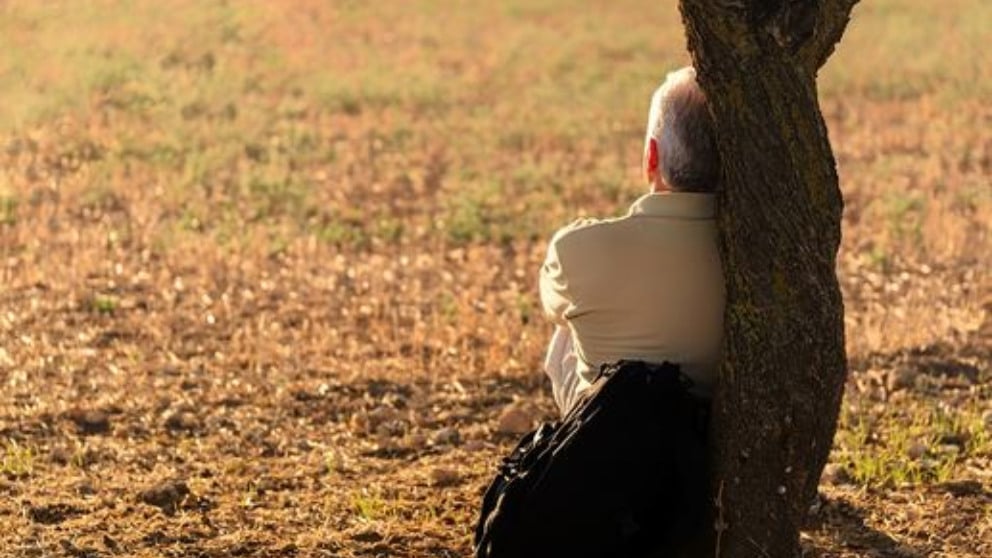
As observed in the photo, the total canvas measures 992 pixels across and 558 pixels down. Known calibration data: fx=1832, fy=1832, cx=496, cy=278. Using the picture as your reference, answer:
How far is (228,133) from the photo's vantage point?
15289 millimetres

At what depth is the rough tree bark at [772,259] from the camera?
4.62 m

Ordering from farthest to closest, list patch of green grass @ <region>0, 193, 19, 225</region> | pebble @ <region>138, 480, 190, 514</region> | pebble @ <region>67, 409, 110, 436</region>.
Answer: patch of green grass @ <region>0, 193, 19, 225</region>
pebble @ <region>67, 409, 110, 436</region>
pebble @ <region>138, 480, 190, 514</region>

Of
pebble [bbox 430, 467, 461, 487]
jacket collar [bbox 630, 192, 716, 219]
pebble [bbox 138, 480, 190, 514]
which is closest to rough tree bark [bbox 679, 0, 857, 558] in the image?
jacket collar [bbox 630, 192, 716, 219]

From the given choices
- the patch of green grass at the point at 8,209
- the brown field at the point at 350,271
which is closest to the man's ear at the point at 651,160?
the brown field at the point at 350,271

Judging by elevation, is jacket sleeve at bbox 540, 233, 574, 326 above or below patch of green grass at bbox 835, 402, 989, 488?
above

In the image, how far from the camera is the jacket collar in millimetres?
4820

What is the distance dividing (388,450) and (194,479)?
0.89 metres

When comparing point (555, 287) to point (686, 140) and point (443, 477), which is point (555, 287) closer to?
point (686, 140)

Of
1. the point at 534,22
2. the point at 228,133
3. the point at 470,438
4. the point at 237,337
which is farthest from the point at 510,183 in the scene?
the point at 534,22

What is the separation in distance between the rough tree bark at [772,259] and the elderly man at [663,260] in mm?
140

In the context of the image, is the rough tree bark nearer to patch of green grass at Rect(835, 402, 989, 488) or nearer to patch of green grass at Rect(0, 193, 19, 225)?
patch of green grass at Rect(835, 402, 989, 488)

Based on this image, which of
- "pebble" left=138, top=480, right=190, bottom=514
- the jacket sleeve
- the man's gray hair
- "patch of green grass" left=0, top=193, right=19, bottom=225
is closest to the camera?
the man's gray hair

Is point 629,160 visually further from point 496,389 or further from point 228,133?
point 496,389

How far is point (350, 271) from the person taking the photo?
10859mm
